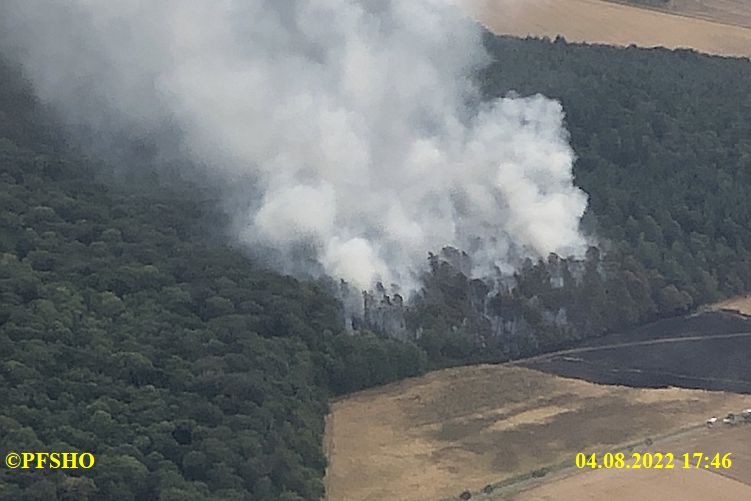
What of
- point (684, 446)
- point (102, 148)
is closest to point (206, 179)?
point (102, 148)

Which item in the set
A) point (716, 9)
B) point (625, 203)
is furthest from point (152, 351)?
point (716, 9)

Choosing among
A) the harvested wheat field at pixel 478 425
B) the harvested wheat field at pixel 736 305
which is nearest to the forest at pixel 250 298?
the harvested wheat field at pixel 736 305

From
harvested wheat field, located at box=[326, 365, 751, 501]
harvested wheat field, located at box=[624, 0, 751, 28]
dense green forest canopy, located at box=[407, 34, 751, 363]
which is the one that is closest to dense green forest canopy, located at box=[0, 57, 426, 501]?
harvested wheat field, located at box=[326, 365, 751, 501]

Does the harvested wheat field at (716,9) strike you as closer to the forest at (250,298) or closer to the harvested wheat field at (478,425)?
the forest at (250,298)

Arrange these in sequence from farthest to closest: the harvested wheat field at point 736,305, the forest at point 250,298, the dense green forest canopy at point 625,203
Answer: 1. the harvested wheat field at point 736,305
2. the dense green forest canopy at point 625,203
3. the forest at point 250,298

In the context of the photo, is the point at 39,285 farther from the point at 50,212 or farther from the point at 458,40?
the point at 458,40

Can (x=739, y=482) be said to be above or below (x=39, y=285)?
below
